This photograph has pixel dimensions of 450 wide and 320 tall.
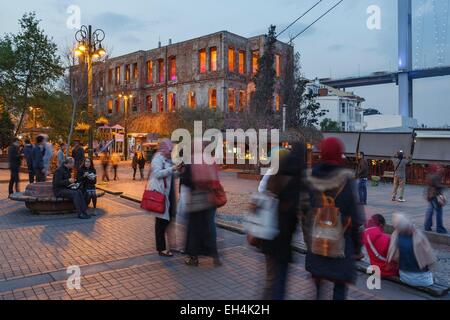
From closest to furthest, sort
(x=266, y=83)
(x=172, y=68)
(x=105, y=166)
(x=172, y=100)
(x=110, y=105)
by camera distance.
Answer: (x=105, y=166) → (x=266, y=83) → (x=172, y=100) → (x=172, y=68) → (x=110, y=105)

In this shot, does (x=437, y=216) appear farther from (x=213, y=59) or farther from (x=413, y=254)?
(x=213, y=59)

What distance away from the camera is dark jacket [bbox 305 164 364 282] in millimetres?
3592

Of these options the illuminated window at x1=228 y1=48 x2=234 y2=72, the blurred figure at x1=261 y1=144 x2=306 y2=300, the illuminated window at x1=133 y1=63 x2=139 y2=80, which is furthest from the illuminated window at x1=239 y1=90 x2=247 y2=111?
the blurred figure at x1=261 y1=144 x2=306 y2=300

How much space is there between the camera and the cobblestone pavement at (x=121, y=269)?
187 inches

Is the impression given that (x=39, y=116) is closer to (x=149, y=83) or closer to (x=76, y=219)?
(x=149, y=83)

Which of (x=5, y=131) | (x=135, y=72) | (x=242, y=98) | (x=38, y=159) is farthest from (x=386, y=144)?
(x=5, y=131)

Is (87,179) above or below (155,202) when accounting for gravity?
above

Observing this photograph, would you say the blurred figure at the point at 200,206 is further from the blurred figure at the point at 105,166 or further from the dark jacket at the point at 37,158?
the blurred figure at the point at 105,166

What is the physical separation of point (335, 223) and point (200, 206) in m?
2.15

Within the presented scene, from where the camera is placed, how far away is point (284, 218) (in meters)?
3.81

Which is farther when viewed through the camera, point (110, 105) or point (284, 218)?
point (110, 105)
